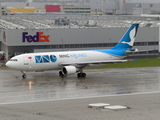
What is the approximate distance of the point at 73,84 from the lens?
49750mm

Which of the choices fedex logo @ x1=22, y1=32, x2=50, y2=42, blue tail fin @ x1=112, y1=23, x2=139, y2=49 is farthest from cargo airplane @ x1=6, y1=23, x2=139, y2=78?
fedex logo @ x1=22, y1=32, x2=50, y2=42

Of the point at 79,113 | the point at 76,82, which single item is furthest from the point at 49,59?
the point at 79,113

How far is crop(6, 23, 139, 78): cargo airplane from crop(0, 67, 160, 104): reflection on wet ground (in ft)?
4.56

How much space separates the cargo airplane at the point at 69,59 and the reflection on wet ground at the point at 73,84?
1.39 meters

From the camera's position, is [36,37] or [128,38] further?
[36,37]

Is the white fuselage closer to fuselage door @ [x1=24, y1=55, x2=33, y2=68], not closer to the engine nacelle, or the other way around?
fuselage door @ [x1=24, y1=55, x2=33, y2=68]

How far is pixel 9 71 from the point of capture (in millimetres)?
63219

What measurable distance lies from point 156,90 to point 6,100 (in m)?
16.7

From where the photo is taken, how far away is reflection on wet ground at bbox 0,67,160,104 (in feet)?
137

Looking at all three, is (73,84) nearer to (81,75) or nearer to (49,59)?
(81,75)

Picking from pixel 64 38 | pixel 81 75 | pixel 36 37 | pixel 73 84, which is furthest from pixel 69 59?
pixel 64 38

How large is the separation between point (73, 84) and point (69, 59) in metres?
7.81

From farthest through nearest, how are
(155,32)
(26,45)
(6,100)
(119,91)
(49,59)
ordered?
(155,32) < (26,45) < (49,59) < (119,91) < (6,100)

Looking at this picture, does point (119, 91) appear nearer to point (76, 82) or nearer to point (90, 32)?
point (76, 82)
